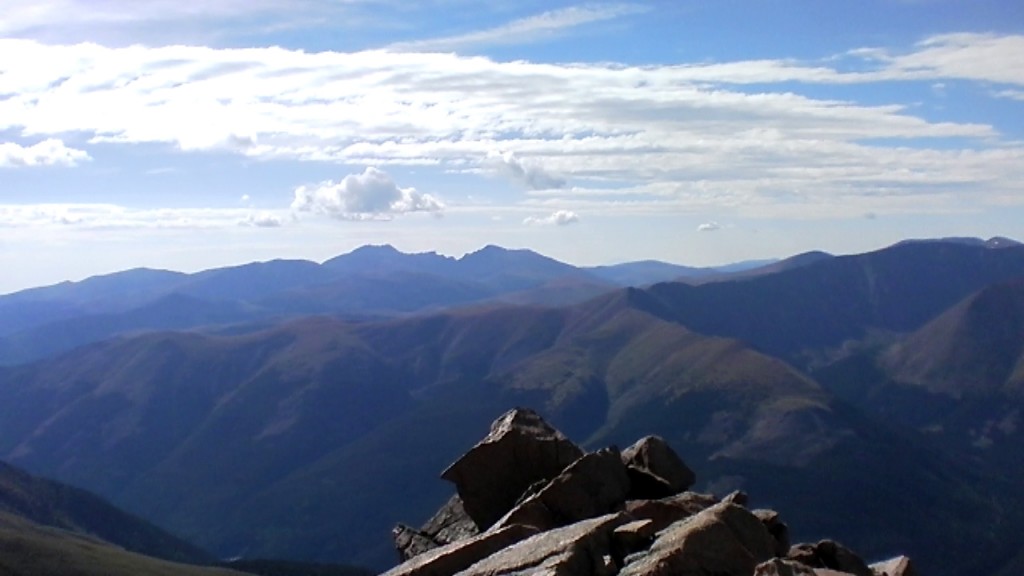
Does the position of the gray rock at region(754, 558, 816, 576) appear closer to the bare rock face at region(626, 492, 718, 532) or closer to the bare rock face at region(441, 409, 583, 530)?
the bare rock face at region(626, 492, 718, 532)

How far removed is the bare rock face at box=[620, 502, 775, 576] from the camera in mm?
19688

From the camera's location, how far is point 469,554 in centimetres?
2380

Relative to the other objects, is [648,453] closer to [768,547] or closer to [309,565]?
[768,547]

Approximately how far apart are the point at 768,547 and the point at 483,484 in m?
10.2

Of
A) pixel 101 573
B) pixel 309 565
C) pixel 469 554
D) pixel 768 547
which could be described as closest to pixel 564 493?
pixel 469 554

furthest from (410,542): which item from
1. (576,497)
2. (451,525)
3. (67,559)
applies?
(67,559)

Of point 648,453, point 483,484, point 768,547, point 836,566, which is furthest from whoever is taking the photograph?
point 648,453

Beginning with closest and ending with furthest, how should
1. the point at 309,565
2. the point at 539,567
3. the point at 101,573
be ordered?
the point at 539,567
the point at 101,573
the point at 309,565

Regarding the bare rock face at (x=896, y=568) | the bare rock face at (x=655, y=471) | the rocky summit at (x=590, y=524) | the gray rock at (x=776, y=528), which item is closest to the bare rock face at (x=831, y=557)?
the rocky summit at (x=590, y=524)

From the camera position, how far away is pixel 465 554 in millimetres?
23781

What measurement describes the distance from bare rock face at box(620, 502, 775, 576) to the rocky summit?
3 centimetres

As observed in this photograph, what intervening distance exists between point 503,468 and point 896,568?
11.6 meters

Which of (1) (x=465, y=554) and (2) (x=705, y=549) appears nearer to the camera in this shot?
(2) (x=705, y=549)

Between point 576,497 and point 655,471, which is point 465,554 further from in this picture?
point 655,471
